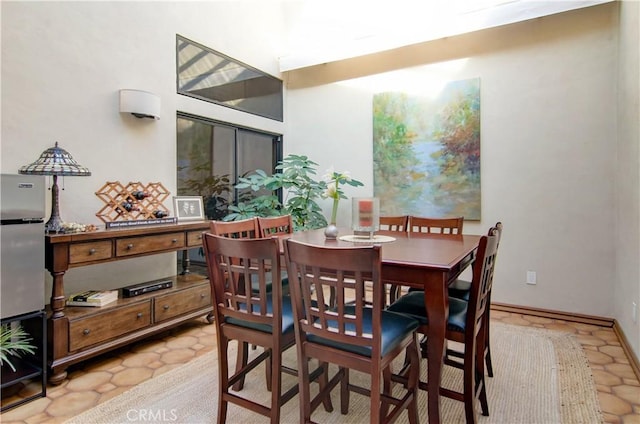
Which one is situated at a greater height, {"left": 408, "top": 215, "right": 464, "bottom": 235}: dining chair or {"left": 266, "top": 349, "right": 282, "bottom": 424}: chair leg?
{"left": 408, "top": 215, "right": 464, "bottom": 235}: dining chair

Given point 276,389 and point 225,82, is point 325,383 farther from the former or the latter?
point 225,82

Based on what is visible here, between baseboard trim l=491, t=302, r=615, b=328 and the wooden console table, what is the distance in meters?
2.83

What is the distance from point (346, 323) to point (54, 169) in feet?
6.68

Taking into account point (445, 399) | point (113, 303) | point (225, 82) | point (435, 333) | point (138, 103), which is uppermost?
point (225, 82)

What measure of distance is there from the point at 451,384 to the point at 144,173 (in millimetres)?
2888

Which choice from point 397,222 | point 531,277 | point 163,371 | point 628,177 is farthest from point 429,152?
point 163,371

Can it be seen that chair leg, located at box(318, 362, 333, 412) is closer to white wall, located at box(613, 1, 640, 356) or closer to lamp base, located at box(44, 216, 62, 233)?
lamp base, located at box(44, 216, 62, 233)

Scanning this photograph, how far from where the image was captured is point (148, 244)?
8.71 feet

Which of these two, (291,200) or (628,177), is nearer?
(628,177)

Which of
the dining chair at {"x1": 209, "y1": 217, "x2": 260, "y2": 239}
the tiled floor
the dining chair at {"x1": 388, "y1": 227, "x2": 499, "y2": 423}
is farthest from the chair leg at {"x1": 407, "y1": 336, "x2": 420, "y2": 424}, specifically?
the dining chair at {"x1": 209, "y1": 217, "x2": 260, "y2": 239}


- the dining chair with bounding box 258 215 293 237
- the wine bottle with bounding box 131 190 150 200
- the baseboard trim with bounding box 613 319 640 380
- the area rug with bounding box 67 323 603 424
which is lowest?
the area rug with bounding box 67 323 603 424

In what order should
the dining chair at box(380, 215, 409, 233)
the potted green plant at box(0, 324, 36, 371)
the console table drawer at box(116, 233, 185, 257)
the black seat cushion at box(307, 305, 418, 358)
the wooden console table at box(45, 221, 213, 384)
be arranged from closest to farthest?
1. the black seat cushion at box(307, 305, 418, 358)
2. the potted green plant at box(0, 324, 36, 371)
3. the wooden console table at box(45, 221, 213, 384)
4. the console table drawer at box(116, 233, 185, 257)
5. the dining chair at box(380, 215, 409, 233)

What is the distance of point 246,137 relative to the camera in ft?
14.3

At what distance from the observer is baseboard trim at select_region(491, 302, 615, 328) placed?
10.4 feet
